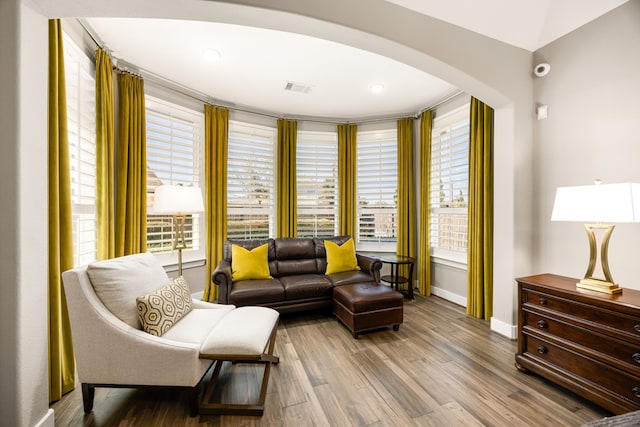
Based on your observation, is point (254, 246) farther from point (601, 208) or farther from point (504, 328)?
point (601, 208)

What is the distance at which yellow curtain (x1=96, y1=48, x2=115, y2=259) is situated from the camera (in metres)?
2.47

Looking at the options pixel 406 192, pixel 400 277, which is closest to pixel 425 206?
pixel 406 192

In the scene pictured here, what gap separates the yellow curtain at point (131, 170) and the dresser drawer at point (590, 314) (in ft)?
12.1

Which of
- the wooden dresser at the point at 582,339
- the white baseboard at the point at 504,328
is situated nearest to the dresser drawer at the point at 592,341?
the wooden dresser at the point at 582,339

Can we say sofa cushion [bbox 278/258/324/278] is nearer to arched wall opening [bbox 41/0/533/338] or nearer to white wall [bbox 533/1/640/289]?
arched wall opening [bbox 41/0/533/338]

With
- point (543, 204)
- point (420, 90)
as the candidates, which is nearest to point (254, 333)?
point (543, 204)

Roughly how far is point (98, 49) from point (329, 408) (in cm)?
354

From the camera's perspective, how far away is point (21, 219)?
1.37m

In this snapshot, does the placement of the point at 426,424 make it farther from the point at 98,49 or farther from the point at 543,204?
the point at 98,49

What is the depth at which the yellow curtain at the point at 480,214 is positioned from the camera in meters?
3.05

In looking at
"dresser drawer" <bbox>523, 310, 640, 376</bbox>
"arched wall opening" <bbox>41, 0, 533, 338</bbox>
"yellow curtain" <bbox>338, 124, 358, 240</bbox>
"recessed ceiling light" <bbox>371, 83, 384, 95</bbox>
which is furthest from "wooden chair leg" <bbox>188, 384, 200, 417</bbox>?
"recessed ceiling light" <bbox>371, 83, 384, 95</bbox>

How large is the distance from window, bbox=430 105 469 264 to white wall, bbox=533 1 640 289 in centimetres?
97

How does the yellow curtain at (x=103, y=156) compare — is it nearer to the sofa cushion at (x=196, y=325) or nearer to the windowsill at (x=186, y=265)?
the windowsill at (x=186, y=265)

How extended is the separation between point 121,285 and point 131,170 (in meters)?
1.57
